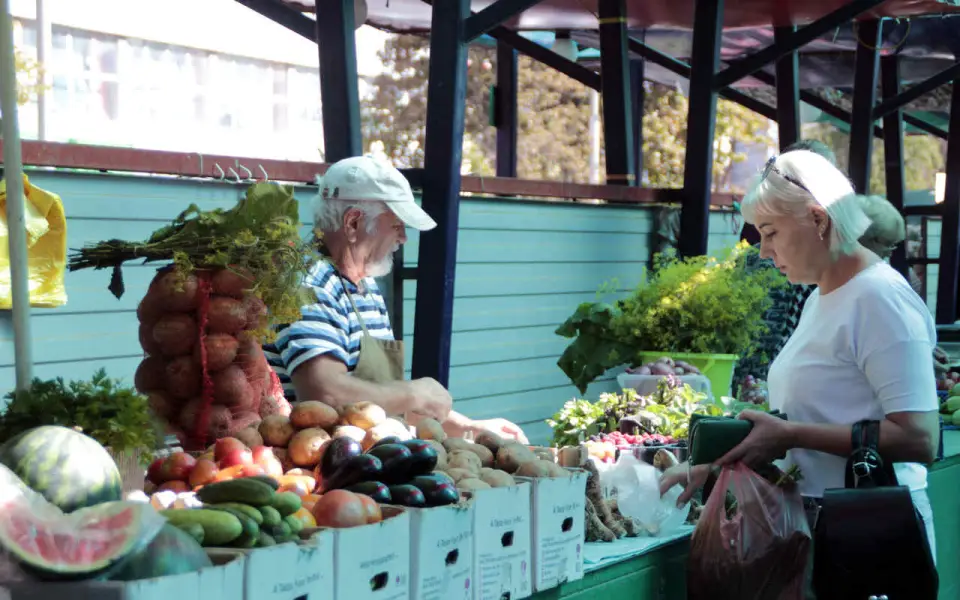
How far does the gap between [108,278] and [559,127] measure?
71.4ft

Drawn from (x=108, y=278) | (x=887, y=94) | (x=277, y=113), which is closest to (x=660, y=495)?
(x=108, y=278)

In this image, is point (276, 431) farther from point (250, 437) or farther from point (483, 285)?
point (483, 285)

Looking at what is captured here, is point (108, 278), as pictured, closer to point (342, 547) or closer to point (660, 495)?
point (660, 495)

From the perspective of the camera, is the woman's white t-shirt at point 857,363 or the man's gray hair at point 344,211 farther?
the man's gray hair at point 344,211

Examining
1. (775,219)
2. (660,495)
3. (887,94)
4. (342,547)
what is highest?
(887,94)

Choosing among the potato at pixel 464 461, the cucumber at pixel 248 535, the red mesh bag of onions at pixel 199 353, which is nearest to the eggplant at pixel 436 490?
the potato at pixel 464 461

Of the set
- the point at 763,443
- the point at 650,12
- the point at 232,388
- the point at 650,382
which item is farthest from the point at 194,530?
the point at 650,12

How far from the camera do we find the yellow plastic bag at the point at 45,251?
4.01 metres

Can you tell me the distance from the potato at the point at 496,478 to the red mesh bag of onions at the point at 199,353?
73cm

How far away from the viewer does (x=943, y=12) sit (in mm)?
8516

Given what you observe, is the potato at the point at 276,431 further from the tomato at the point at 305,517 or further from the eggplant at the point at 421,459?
the tomato at the point at 305,517

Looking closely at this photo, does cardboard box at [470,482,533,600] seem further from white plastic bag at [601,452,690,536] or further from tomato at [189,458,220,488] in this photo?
white plastic bag at [601,452,690,536]

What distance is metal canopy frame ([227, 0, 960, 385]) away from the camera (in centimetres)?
571

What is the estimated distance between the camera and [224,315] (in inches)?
122
